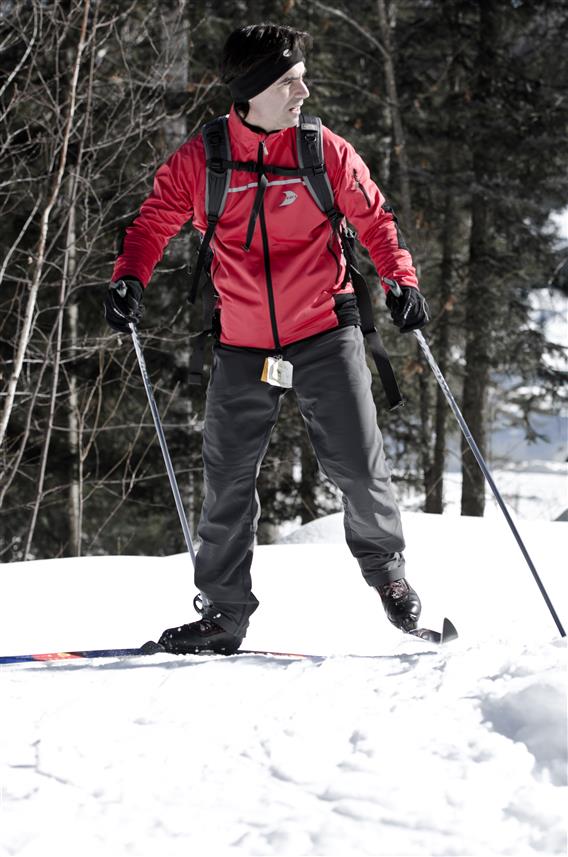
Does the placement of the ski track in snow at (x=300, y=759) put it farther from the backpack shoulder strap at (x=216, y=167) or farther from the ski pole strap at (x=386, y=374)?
the backpack shoulder strap at (x=216, y=167)

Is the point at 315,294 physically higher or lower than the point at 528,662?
higher

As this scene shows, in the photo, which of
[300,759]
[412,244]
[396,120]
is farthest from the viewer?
[396,120]

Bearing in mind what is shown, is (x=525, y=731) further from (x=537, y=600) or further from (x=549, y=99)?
(x=549, y=99)

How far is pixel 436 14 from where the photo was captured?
1245 cm

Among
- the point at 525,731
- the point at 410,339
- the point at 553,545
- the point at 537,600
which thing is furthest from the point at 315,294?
the point at 410,339

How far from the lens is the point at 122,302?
346cm

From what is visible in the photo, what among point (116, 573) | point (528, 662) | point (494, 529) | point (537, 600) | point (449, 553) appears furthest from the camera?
point (494, 529)

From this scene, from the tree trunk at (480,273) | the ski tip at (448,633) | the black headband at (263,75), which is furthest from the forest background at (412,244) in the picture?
the ski tip at (448,633)

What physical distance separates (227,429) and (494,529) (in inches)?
136

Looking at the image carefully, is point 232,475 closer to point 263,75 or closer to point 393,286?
point 393,286

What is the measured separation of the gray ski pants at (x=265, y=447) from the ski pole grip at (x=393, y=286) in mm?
228

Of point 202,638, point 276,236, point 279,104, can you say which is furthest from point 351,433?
point 279,104

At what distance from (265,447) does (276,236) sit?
0.81 meters

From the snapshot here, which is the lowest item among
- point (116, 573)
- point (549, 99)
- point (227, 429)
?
point (116, 573)
